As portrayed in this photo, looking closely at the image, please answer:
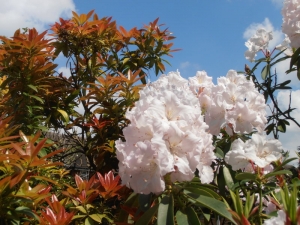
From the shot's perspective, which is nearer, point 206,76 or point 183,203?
point 183,203

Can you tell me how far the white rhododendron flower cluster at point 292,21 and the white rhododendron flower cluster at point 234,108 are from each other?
955mm

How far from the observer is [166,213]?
1282 mm

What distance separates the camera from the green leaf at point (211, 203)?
48.6 inches

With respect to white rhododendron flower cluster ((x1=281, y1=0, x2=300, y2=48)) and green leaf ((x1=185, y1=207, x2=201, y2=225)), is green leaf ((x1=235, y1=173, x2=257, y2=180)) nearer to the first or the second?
green leaf ((x1=185, y1=207, x2=201, y2=225))

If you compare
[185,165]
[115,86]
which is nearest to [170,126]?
[185,165]

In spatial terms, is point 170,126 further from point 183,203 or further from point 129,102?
point 129,102

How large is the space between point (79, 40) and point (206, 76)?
51.4 inches

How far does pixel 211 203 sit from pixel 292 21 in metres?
1.75

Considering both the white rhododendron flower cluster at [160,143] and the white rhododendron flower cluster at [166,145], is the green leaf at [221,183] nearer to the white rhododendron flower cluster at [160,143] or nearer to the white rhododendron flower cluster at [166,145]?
the white rhododendron flower cluster at [166,145]

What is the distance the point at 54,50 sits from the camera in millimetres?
2922

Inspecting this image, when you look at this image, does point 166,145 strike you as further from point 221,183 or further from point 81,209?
point 81,209

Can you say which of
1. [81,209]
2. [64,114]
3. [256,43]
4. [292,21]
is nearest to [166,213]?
[81,209]

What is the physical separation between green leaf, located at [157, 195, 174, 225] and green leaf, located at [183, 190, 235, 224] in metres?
0.09

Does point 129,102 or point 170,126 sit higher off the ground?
point 129,102
